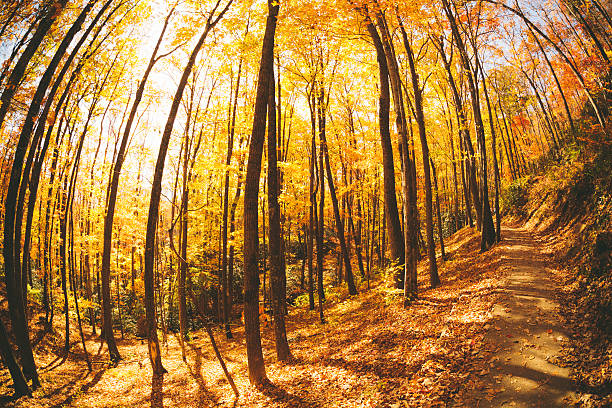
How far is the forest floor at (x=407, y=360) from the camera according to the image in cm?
445

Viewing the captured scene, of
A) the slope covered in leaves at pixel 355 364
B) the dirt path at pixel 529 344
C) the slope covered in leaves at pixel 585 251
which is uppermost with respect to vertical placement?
the slope covered in leaves at pixel 585 251

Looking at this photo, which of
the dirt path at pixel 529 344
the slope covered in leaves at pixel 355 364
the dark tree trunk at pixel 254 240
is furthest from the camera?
the dark tree trunk at pixel 254 240

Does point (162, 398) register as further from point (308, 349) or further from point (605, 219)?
point (605, 219)

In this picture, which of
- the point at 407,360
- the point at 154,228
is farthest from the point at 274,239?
the point at 154,228

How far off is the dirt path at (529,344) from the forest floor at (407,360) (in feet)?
0.06

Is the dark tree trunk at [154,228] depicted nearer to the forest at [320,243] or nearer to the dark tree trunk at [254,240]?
the forest at [320,243]

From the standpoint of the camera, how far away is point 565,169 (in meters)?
13.3

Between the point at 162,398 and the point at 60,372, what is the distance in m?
5.07

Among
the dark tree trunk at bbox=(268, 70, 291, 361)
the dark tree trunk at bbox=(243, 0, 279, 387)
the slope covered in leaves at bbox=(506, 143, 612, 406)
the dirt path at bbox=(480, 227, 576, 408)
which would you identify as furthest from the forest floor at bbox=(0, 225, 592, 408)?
the dark tree trunk at bbox=(268, 70, 291, 361)

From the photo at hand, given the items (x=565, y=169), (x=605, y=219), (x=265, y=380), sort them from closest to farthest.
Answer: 1. (x=605, y=219)
2. (x=265, y=380)
3. (x=565, y=169)

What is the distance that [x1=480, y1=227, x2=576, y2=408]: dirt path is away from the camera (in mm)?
3877

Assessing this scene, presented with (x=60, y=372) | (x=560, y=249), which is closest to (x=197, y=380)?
(x=60, y=372)

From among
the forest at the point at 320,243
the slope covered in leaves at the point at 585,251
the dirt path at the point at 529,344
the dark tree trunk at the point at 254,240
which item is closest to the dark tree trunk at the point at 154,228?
the forest at the point at 320,243

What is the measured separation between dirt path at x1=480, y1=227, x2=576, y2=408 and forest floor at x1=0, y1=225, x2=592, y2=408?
0.06ft
